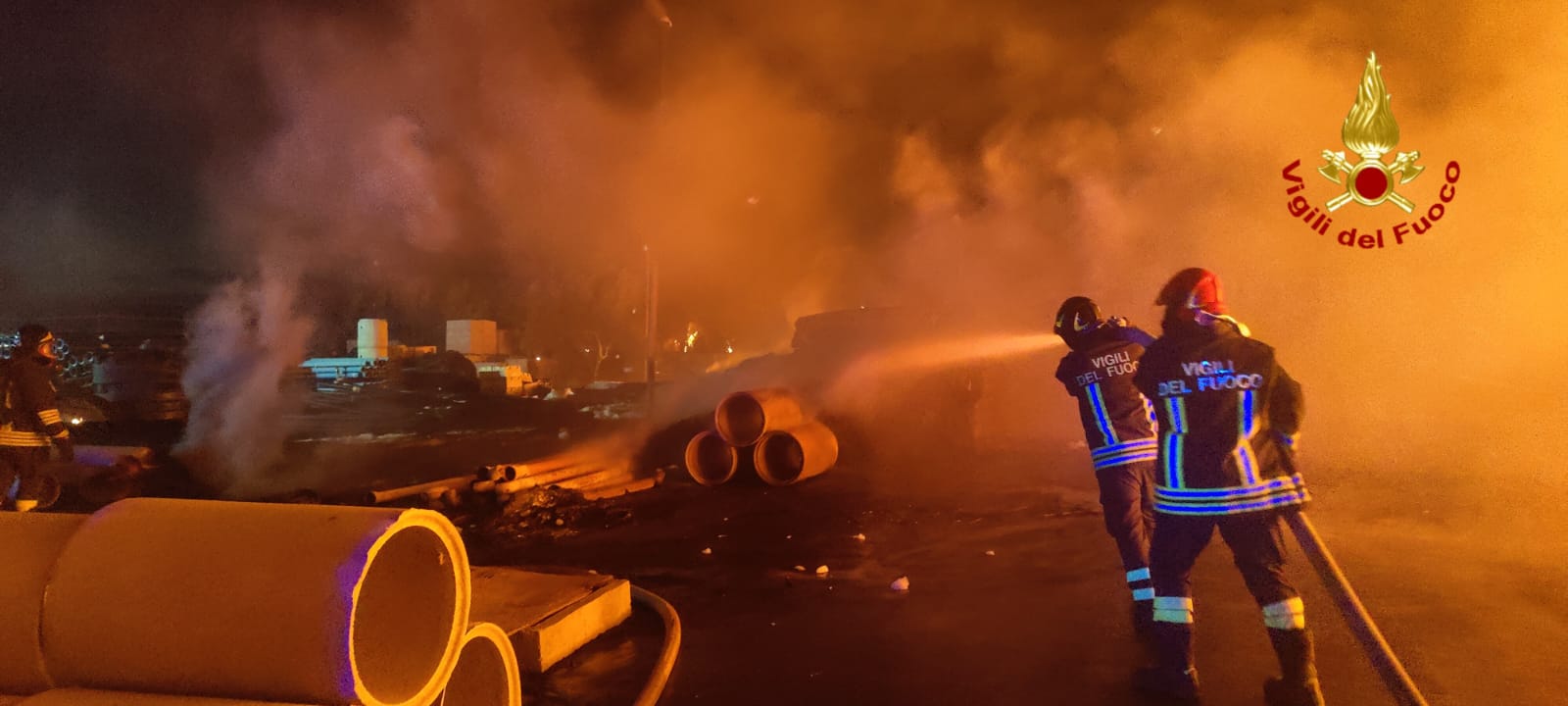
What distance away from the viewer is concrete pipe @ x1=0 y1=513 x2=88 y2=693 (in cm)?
208

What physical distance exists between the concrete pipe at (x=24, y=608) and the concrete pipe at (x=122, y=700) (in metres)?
0.09

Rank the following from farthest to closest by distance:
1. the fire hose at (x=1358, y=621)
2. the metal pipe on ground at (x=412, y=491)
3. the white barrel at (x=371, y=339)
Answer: the white barrel at (x=371, y=339) → the metal pipe on ground at (x=412, y=491) → the fire hose at (x=1358, y=621)

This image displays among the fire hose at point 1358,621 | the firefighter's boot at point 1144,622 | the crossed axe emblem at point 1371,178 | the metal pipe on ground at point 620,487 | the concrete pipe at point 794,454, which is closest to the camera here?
the fire hose at point 1358,621

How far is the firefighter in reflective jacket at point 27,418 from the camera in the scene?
5723 mm

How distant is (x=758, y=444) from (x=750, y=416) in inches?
13.6

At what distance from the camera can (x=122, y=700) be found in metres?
2.01

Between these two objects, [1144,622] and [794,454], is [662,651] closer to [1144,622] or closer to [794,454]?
[1144,622]

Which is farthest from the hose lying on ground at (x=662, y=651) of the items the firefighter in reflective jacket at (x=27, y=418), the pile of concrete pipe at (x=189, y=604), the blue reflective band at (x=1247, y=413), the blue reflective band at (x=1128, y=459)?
the firefighter in reflective jacket at (x=27, y=418)

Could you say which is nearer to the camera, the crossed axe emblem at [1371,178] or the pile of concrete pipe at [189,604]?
the pile of concrete pipe at [189,604]

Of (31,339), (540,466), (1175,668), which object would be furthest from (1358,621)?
(31,339)

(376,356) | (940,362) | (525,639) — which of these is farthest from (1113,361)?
(376,356)

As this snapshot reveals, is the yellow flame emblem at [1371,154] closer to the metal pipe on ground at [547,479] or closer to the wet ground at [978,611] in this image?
the wet ground at [978,611]

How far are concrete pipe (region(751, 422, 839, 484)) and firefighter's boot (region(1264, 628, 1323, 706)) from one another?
19.3 ft

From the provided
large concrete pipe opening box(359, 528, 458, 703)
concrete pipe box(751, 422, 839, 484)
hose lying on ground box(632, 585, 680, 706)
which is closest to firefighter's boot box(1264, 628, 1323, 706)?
hose lying on ground box(632, 585, 680, 706)
